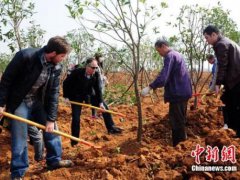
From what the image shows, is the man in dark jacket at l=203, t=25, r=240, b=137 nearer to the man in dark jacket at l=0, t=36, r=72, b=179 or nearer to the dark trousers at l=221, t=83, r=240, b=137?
the dark trousers at l=221, t=83, r=240, b=137

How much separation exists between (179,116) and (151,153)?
1088 mm

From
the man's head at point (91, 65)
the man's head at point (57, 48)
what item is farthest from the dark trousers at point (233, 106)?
the man's head at point (57, 48)

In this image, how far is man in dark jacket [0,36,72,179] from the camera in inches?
156

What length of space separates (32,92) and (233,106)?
294 centimetres

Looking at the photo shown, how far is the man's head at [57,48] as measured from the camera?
3916 mm

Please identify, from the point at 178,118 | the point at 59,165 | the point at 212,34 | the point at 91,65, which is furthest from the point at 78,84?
the point at 212,34

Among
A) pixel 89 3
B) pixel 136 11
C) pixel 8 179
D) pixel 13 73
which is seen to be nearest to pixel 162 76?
pixel 136 11

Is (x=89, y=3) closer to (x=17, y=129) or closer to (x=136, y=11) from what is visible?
(x=136, y=11)

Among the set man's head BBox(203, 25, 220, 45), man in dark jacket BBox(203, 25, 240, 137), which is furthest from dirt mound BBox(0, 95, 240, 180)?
man's head BBox(203, 25, 220, 45)

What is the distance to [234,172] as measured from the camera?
381 centimetres

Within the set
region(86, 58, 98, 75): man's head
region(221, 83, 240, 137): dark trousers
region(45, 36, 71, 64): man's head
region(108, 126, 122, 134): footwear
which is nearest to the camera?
region(45, 36, 71, 64): man's head

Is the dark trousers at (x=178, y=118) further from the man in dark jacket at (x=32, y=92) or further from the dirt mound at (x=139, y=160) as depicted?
the man in dark jacket at (x=32, y=92)

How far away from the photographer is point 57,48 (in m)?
3.92

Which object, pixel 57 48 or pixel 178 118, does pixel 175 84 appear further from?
pixel 57 48
